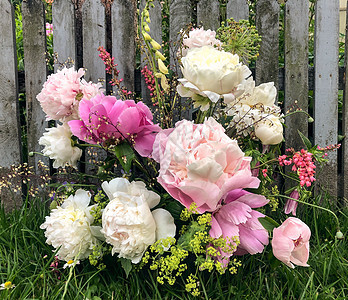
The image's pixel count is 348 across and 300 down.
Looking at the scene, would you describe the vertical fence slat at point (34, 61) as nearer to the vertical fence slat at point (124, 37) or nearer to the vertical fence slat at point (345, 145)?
the vertical fence slat at point (124, 37)

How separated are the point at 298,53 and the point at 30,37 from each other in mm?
1491

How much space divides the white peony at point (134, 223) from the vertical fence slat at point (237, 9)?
130 centimetres

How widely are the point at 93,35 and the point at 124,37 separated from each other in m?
0.17

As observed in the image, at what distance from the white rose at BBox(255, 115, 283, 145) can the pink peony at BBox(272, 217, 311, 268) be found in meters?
0.29

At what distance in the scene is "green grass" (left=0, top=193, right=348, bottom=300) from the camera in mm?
1315

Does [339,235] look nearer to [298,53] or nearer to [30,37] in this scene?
[298,53]

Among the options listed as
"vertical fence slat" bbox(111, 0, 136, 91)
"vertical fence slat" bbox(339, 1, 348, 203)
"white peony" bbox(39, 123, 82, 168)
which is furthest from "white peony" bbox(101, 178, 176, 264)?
"vertical fence slat" bbox(339, 1, 348, 203)

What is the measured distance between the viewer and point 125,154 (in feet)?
4.30

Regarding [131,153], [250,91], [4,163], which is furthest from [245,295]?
[4,163]

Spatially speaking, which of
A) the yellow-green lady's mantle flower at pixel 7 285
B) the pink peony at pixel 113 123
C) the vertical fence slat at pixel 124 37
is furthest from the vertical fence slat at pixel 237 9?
the yellow-green lady's mantle flower at pixel 7 285

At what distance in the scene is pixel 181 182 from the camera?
1120 millimetres

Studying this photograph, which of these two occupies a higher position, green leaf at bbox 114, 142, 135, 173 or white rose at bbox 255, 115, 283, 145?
white rose at bbox 255, 115, 283, 145

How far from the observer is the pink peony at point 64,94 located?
1393 mm

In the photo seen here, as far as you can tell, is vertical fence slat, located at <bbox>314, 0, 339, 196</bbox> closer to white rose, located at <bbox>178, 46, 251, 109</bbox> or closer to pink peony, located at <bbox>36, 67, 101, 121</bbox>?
white rose, located at <bbox>178, 46, 251, 109</bbox>
